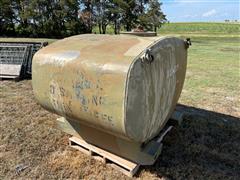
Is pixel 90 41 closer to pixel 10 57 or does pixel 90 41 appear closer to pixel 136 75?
pixel 136 75

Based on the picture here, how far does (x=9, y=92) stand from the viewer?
18.5 feet

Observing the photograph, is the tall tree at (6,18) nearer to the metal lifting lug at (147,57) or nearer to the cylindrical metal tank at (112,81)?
the cylindrical metal tank at (112,81)

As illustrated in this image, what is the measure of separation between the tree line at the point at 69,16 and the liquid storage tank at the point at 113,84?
81.4ft

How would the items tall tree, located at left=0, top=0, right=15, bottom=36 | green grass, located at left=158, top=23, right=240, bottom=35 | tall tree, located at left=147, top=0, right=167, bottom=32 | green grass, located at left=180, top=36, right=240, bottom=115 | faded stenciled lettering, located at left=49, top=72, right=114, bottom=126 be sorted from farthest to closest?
1. green grass, located at left=158, top=23, right=240, bottom=35
2. tall tree, located at left=147, top=0, right=167, bottom=32
3. tall tree, located at left=0, top=0, right=15, bottom=36
4. green grass, located at left=180, top=36, right=240, bottom=115
5. faded stenciled lettering, located at left=49, top=72, right=114, bottom=126

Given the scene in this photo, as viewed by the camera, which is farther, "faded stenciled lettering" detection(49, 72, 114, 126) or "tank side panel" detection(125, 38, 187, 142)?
"faded stenciled lettering" detection(49, 72, 114, 126)

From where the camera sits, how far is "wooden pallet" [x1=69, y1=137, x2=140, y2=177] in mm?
2808

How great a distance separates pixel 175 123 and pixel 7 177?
2.17 m

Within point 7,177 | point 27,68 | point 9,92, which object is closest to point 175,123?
point 7,177

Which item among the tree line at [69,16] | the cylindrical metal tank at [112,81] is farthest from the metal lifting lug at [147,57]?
the tree line at [69,16]

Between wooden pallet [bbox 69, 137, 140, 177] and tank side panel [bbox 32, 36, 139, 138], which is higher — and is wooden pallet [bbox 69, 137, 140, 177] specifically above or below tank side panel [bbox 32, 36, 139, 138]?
below

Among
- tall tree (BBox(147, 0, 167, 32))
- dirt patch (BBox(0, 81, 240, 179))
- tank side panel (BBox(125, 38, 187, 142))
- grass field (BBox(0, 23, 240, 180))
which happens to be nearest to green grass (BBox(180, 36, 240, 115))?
grass field (BBox(0, 23, 240, 180))

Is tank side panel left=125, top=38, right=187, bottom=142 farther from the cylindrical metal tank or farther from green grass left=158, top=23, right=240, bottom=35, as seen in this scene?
green grass left=158, top=23, right=240, bottom=35

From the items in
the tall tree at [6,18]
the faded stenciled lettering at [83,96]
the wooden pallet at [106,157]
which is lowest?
the wooden pallet at [106,157]

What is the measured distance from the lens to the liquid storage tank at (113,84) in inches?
85.5
